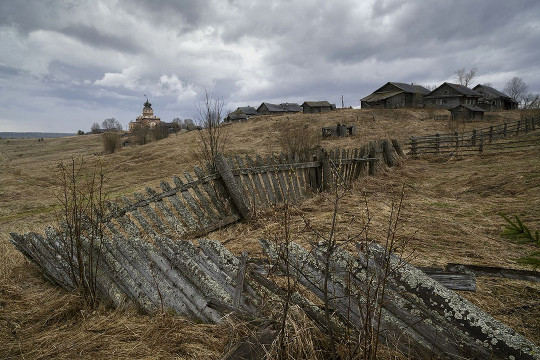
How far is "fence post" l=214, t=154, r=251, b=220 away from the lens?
462 centimetres

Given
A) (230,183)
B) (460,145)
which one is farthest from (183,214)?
(460,145)

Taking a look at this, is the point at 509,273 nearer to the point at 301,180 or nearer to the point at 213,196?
the point at 213,196

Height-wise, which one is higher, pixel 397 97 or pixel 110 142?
pixel 397 97

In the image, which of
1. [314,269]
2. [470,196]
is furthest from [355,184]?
[314,269]

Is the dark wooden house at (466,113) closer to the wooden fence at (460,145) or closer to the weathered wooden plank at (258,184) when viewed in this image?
the wooden fence at (460,145)

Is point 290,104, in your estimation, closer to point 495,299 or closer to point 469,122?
point 469,122

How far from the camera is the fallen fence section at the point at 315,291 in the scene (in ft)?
5.32

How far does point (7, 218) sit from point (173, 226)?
7036 mm

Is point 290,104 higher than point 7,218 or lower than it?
higher

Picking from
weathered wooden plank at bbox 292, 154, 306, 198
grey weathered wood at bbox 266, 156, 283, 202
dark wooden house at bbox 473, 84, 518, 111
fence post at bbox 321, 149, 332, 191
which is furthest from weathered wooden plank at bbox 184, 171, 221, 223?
dark wooden house at bbox 473, 84, 518, 111

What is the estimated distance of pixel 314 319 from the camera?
6.09 ft

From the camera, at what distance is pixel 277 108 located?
62.7 m

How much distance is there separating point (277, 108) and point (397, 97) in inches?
1013

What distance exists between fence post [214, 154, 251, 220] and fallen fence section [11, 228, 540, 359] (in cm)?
211
